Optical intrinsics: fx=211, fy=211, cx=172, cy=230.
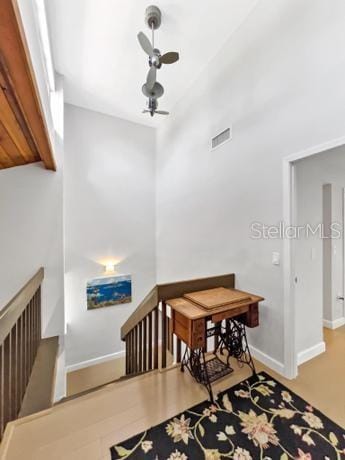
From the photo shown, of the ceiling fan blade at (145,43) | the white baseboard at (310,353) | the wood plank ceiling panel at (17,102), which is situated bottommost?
the white baseboard at (310,353)

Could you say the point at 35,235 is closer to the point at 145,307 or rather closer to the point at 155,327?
the point at 145,307

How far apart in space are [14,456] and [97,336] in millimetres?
3484

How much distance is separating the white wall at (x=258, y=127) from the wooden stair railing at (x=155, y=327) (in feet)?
1.93

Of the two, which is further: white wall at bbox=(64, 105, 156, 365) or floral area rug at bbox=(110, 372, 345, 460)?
white wall at bbox=(64, 105, 156, 365)

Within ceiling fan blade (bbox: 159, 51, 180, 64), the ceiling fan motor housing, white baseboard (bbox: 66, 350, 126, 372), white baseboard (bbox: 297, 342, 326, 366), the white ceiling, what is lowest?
white baseboard (bbox: 66, 350, 126, 372)

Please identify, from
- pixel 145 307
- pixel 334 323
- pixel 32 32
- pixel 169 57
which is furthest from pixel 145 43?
pixel 334 323

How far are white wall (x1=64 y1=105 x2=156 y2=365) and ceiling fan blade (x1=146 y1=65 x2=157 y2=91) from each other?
8.81 feet

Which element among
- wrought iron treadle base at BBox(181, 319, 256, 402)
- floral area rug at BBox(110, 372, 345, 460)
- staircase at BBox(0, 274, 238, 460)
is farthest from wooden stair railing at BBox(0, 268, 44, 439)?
wrought iron treadle base at BBox(181, 319, 256, 402)

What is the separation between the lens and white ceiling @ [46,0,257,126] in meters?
2.50

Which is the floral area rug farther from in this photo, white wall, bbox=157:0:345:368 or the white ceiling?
the white ceiling

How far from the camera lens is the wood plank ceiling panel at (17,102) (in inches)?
40.6

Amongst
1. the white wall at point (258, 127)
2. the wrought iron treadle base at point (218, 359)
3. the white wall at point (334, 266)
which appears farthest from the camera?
the white wall at point (334, 266)

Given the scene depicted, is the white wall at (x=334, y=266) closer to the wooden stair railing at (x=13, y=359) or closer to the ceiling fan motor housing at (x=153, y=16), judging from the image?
the ceiling fan motor housing at (x=153, y=16)

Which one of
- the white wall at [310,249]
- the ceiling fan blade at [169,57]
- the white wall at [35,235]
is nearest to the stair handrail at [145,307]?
the white wall at [35,235]
